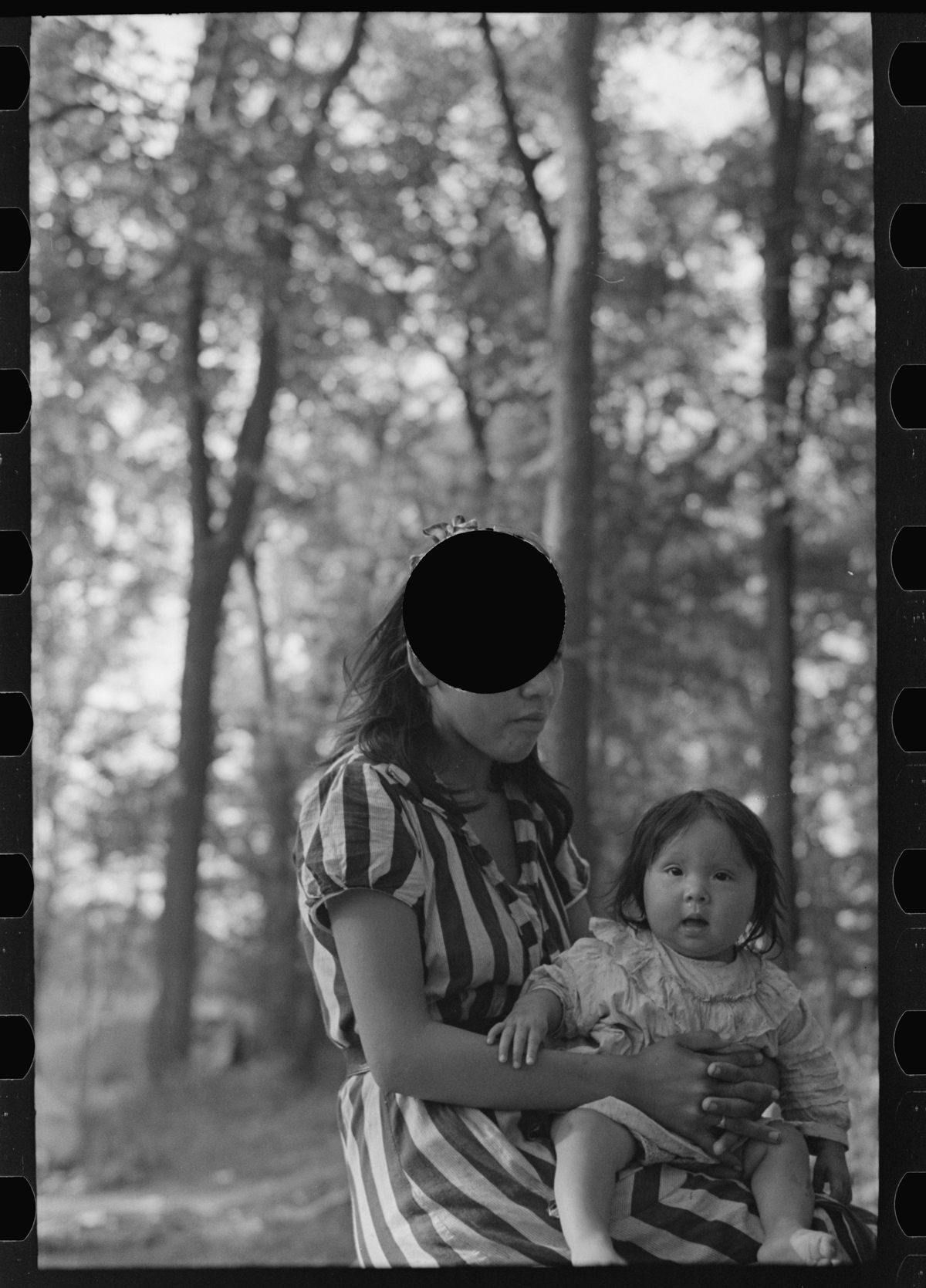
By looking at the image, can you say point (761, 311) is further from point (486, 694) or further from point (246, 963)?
point (246, 963)

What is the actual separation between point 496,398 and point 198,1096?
706 millimetres

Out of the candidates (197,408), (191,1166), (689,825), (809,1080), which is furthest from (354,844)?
(191,1166)

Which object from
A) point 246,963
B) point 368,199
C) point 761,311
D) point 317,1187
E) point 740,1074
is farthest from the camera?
point 317,1187

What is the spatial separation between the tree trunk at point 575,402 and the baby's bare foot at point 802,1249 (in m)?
0.23

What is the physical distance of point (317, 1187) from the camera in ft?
8.71

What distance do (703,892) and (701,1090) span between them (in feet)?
0.35

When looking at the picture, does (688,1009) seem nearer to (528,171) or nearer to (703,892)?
(703,892)

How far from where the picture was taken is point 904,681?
63 cm

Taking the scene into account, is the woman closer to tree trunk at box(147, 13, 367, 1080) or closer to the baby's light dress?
the baby's light dress

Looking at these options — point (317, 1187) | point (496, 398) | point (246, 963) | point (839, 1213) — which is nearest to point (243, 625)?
point (496, 398)

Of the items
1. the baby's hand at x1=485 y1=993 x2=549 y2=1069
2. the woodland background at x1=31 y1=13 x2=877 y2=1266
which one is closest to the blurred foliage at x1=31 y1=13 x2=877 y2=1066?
the woodland background at x1=31 y1=13 x2=877 y2=1266

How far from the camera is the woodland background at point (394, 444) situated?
0.80m

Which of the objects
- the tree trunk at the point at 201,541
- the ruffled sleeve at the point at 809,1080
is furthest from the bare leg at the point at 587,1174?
the tree trunk at the point at 201,541

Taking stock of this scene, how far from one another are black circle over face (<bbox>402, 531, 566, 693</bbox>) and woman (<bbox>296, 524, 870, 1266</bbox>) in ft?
0.18
